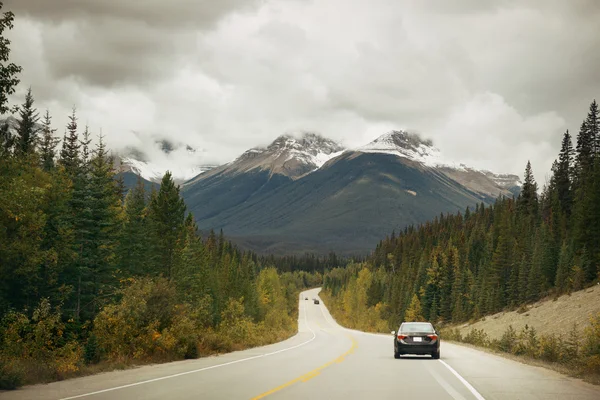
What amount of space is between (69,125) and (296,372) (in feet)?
167

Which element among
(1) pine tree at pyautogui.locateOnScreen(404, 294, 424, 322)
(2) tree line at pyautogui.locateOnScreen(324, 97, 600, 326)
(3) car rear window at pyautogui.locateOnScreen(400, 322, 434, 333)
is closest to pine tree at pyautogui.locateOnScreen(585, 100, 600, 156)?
(2) tree line at pyautogui.locateOnScreen(324, 97, 600, 326)

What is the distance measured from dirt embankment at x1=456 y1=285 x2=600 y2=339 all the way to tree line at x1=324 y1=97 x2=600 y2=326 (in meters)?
3.34

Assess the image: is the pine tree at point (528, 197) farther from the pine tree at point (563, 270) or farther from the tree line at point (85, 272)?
the tree line at point (85, 272)

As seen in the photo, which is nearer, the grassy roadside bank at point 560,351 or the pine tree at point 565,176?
the grassy roadside bank at point 560,351

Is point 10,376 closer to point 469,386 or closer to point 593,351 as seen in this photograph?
point 469,386

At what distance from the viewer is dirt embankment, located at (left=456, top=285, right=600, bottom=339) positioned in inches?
2097

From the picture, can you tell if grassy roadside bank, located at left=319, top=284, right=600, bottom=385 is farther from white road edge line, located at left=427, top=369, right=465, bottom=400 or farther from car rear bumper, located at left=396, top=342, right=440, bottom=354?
white road edge line, located at left=427, top=369, right=465, bottom=400

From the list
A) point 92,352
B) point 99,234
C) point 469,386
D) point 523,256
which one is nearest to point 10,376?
point 92,352

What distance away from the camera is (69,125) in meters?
61.9

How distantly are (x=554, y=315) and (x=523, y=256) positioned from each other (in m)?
24.4

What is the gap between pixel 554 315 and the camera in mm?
61250

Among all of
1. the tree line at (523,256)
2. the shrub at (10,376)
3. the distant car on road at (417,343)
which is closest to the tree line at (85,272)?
the shrub at (10,376)

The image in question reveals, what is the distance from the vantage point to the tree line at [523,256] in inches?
2854

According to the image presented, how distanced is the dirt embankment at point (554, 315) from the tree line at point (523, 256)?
3.34 meters
